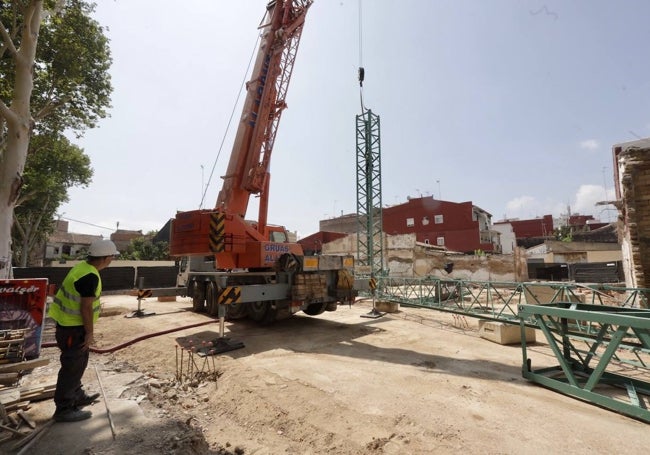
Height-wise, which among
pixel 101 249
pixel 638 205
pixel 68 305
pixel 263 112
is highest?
pixel 263 112

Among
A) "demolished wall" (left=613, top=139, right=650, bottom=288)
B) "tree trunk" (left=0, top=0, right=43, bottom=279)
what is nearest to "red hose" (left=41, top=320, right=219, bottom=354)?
"tree trunk" (left=0, top=0, right=43, bottom=279)

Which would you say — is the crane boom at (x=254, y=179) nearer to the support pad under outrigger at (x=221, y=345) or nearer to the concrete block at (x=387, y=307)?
the support pad under outrigger at (x=221, y=345)

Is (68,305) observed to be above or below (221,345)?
above

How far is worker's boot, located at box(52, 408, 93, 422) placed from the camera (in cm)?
360

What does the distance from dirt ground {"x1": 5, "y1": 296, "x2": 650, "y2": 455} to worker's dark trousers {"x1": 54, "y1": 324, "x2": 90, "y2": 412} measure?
294mm

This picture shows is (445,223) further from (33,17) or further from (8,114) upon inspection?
(8,114)

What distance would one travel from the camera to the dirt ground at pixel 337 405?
3.23m

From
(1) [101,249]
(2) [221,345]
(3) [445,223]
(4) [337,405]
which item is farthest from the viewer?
(3) [445,223]

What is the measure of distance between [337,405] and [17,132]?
31.3ft

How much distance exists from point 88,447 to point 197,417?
122 centimetres

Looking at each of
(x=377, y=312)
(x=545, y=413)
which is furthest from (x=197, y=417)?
(x=377, y=312)

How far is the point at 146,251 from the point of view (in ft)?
132

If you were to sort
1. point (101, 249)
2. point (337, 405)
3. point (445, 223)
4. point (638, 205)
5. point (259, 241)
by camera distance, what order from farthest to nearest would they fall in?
point (445, 223)
point (259, 241)
point (638, 205)
point (101, 249)
point (337, 405)

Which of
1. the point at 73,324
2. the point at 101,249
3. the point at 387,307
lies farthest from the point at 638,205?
the point at 73,324
